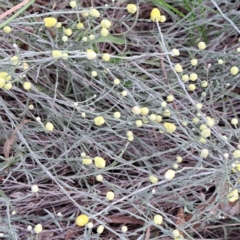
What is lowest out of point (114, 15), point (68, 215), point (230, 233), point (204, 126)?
point (230, 233)

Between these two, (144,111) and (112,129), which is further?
(112,129)

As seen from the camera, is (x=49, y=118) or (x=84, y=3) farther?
(x=84, y=3)

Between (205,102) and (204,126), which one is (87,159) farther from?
(205,102)

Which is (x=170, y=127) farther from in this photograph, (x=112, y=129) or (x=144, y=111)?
(x=112, y=129)

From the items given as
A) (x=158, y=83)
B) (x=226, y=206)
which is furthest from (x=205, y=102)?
(x=226, y=206)

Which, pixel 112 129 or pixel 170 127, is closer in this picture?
pixel 170 127

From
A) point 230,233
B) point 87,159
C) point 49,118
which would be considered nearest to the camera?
point 87,159

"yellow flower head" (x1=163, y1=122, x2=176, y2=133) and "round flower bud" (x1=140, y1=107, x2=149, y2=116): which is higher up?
"round flower bud" (x1=140, y1=107, x2=149, y2=116)

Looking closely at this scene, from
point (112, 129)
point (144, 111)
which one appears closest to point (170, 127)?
point (144, 111)
